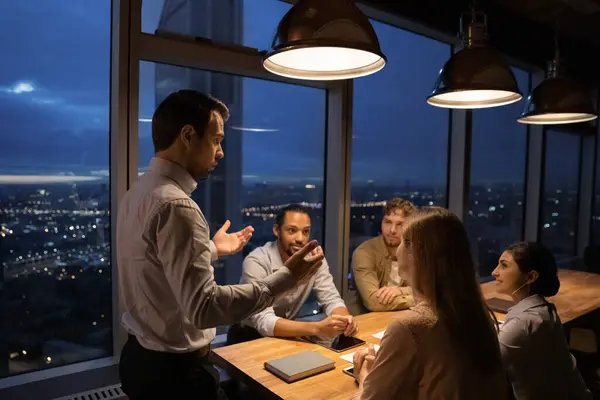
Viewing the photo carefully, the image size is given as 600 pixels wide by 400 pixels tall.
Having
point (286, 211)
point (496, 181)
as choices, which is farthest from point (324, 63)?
point (496, 181)

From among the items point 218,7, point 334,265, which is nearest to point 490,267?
point 334,265

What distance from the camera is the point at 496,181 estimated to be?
4.55m

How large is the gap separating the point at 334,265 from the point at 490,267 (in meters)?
2.05

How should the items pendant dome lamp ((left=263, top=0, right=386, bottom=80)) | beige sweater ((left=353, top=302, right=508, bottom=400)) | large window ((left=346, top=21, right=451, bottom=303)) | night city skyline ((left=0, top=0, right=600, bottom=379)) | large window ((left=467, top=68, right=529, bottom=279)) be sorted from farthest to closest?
large window ((left=467, top=68, right=529, bottom=279))
large window ((left=346, top=21, right=451, bottom=303))
night city skyline ((left=0, top=0, right=600, bottom=379))
pendant dome lamp ((left=263, top=0, right=386, bottom=80))
beige sweater ((left=353, top=302, right=508, bottom=400))

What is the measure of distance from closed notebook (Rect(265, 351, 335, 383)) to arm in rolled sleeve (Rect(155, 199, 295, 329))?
1.27ft

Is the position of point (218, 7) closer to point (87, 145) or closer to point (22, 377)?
point (87, 145)

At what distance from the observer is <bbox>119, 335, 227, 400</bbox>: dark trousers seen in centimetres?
140

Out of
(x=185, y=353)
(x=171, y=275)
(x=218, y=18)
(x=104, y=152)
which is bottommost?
(x=185, y=353)

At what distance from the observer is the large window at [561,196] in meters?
5.04

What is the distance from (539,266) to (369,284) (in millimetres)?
1054

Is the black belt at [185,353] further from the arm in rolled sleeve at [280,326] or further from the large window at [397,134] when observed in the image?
the large window at [397,134]

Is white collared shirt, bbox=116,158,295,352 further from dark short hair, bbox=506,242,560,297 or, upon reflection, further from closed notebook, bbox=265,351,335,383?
dark short hair, bbox=506,242,560,297

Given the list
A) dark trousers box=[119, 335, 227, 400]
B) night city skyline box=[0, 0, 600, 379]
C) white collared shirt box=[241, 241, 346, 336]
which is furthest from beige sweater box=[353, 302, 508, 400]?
white collared shirt box=[241, 241, 346, 336]

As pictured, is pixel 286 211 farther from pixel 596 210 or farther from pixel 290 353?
pixel 596 210
